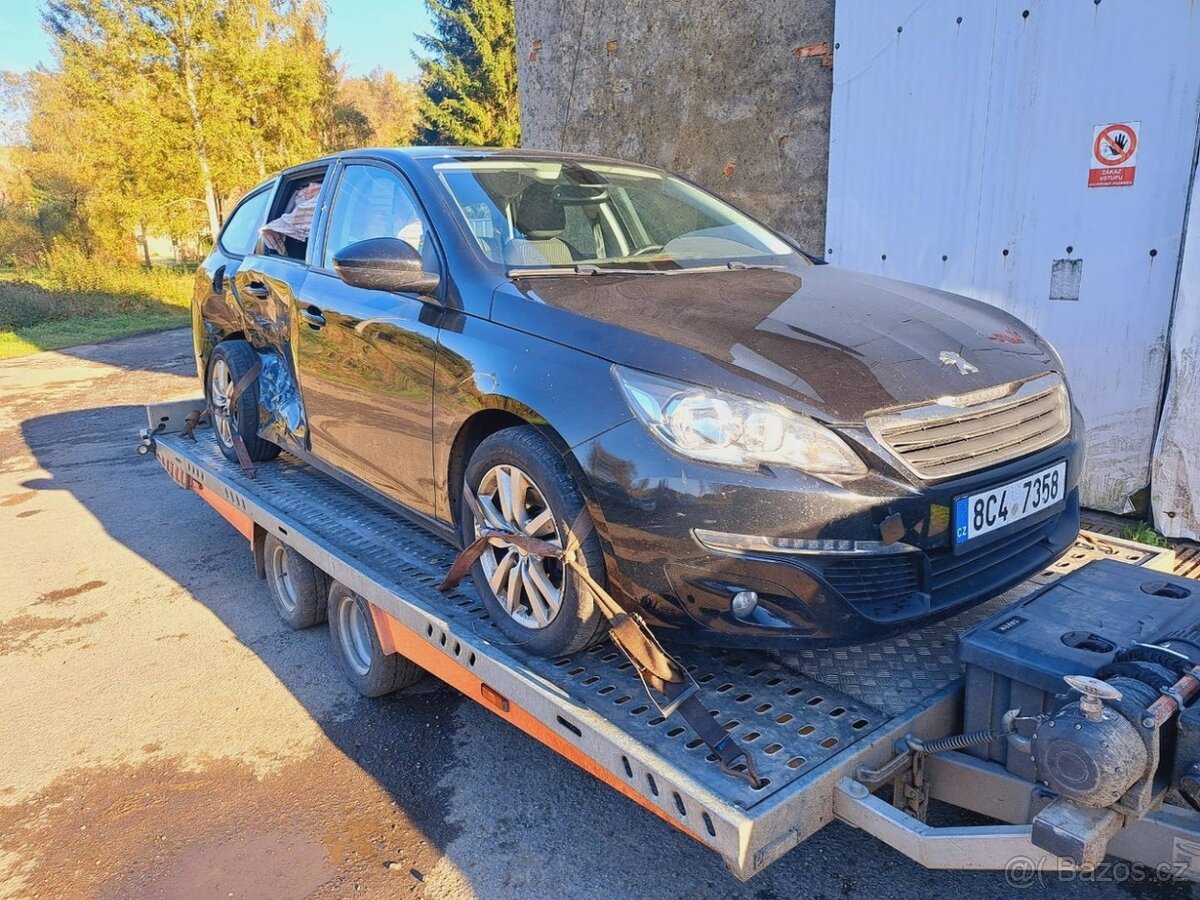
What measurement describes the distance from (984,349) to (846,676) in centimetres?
103

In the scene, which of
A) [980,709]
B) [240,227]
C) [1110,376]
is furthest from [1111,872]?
[240,227]

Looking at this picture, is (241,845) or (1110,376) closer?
(241,845)

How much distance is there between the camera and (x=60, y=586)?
4.96 metres

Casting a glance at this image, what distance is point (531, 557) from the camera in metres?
2.56

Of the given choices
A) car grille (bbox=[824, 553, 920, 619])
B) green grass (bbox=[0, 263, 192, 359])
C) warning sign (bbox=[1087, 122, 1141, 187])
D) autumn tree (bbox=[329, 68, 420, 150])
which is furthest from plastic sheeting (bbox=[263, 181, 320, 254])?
autumn tree (bbox=[329, 68, 420, 150])

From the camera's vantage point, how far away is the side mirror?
289 centimetres

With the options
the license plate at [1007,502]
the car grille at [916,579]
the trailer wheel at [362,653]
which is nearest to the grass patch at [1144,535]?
the license plate at [1007,502]

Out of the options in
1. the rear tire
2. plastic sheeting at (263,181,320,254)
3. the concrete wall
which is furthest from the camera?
the concrete wall

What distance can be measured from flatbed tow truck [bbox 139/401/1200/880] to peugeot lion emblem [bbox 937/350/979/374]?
24.3 inches

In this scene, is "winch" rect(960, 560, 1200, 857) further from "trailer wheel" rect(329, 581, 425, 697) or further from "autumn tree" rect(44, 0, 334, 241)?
"autumn tree" rect(44, 0, 334, 241)

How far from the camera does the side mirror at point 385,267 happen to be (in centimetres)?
289

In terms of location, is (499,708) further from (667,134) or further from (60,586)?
(667,134)

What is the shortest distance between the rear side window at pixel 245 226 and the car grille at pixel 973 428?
3.59 meters

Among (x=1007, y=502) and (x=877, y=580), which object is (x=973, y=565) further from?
(x=877, y=580)
